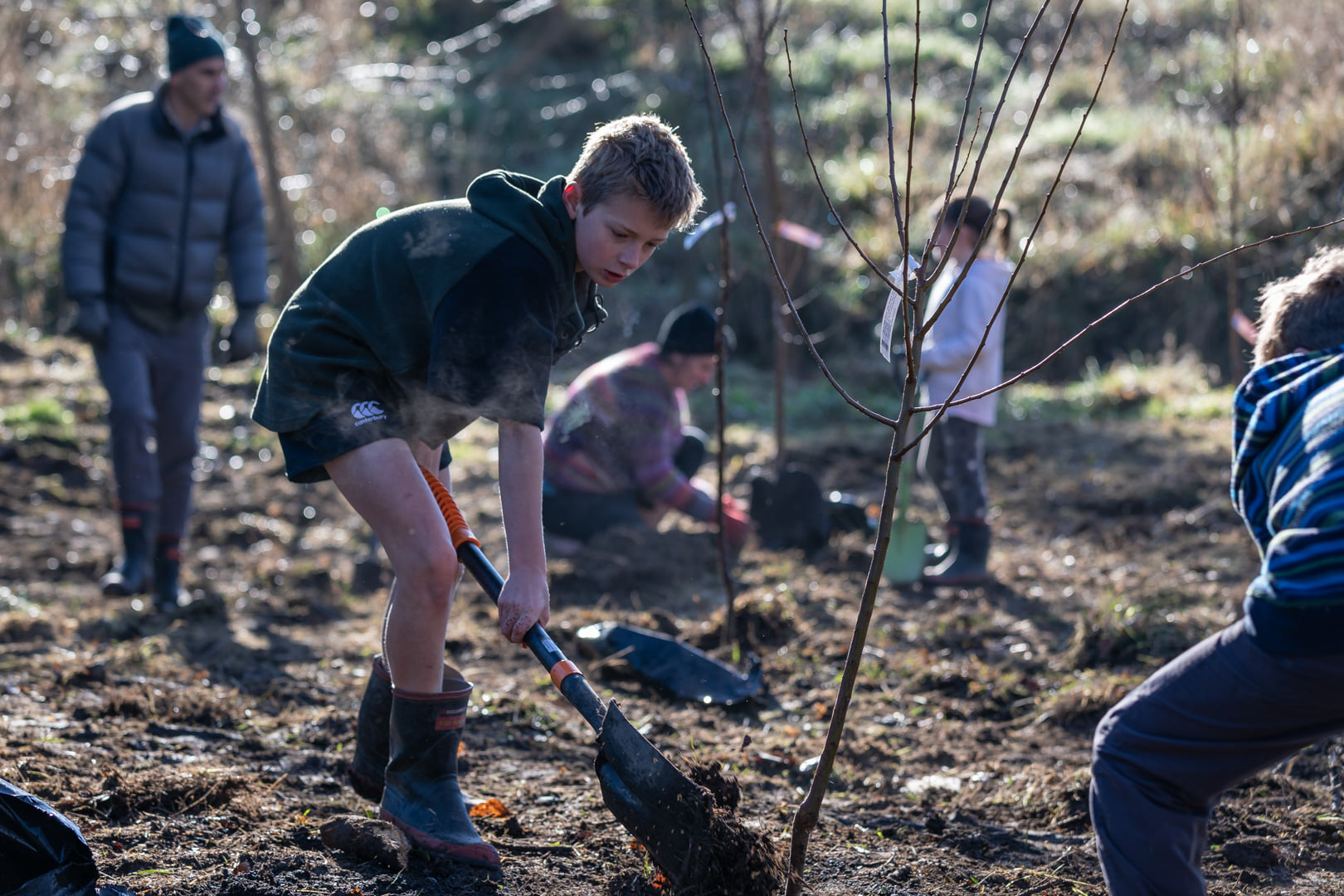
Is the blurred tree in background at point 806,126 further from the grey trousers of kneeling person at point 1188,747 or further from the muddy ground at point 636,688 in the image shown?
the grey trousers of kneeling person at point 1188,747

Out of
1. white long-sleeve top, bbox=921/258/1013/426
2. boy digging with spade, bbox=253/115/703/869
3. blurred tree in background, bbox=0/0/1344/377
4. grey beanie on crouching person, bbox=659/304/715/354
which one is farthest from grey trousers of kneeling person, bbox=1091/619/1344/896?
blurred tree in background, bbox=0/0/1344/377

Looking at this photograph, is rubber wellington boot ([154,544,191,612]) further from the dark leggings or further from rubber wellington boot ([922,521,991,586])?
rubber wellington boot ([922,521,991,586])

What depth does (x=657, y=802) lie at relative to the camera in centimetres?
239

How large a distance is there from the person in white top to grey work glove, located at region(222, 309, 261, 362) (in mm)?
3056

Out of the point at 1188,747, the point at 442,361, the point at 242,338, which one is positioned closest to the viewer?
the point at 1188,747

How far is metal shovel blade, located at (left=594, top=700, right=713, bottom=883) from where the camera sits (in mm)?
2359

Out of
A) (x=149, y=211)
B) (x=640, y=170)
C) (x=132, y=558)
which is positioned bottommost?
(x=132, y=558)

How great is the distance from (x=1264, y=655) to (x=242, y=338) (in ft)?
14.8

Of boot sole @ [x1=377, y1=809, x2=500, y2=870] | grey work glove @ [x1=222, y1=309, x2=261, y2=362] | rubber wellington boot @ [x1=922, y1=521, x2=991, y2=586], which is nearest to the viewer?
boot sole @ [x1=377, y1=809, x2=500, y2=870]

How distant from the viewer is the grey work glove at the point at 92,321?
479 centimetres

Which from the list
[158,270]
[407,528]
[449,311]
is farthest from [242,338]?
[449,311]

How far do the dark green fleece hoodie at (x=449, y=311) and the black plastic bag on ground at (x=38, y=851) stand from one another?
2.86ft

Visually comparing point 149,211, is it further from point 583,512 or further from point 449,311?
point 449,311

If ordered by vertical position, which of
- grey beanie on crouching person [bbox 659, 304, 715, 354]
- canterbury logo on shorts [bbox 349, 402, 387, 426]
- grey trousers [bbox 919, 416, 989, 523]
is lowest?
grey trousers [bbox 919, 416, 989, 523]
